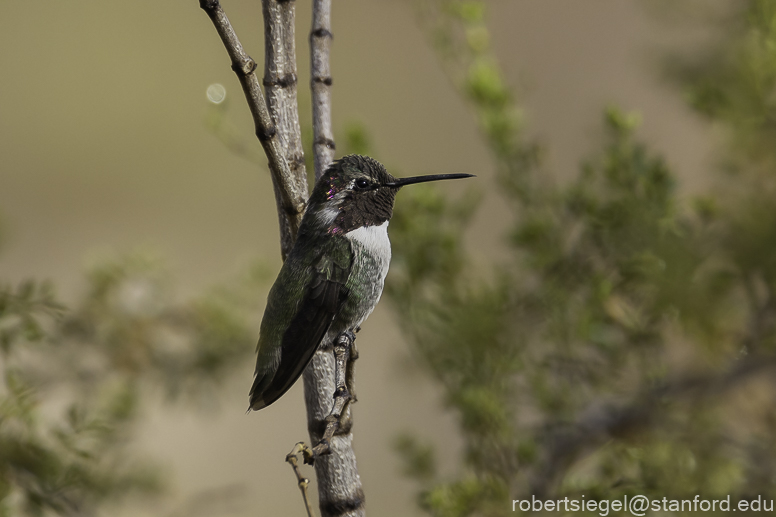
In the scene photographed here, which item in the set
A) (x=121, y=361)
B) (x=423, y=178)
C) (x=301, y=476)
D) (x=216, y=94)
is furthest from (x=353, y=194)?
(x=121, y=361)

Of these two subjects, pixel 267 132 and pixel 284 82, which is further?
pixel 284 82

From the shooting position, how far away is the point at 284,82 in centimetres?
77

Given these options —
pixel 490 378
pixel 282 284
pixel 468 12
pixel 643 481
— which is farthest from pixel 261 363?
pixel 468 12

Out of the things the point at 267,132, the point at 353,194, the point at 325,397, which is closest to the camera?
the point at 267,132

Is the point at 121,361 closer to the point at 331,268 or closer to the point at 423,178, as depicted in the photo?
the point at 331,268

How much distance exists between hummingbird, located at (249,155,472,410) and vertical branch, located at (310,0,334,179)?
43 mm

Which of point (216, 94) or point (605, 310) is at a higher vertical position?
point (216, 94)

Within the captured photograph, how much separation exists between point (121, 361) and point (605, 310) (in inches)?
36.2

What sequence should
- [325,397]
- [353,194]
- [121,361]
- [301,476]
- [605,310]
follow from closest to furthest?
[301,476] → [325,397] → [353,194] → [605,310] → [121,361]

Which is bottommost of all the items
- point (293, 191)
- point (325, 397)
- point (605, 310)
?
point (325, 397)

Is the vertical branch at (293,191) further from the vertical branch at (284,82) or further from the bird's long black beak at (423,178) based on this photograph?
the bird's long black beak at (423,178)

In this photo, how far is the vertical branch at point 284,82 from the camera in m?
0.75

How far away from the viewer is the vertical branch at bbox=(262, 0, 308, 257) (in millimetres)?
750

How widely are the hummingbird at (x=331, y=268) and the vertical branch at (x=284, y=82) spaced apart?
4 cm
